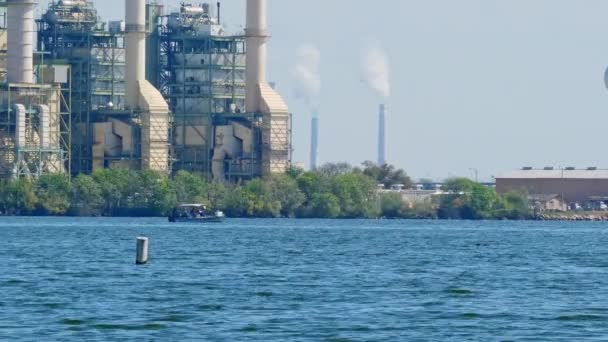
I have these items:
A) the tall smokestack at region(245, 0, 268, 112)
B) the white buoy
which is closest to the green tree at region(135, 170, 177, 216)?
the tall smokestack at region(245, 0, 268, 112)

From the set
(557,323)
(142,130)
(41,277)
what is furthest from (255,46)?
(557,323)

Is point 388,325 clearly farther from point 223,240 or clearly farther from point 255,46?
point 255,46

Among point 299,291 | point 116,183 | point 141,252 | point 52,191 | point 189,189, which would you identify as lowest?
point 299,291

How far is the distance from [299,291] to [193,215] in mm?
107750

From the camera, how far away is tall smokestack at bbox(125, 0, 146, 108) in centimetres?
18600

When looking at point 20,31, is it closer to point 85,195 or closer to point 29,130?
point 29,130

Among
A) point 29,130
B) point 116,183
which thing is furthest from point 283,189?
point 29,130

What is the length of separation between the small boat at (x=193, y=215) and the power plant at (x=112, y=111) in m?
13.2

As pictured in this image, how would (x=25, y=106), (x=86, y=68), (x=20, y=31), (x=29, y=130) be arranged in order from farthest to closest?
(x=86, y=68)
(x=29, y=130)
(x=25, y=106)
(x=20, y=31)

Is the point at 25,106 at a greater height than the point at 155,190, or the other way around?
the point at 25,106

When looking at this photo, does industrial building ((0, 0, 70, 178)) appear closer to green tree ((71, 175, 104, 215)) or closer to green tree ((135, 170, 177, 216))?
green tree ((71, 175, 104, 215))

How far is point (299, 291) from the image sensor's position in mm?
68750

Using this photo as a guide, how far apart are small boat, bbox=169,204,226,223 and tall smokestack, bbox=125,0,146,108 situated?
13741 mm

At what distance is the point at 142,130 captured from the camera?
7485 inches
